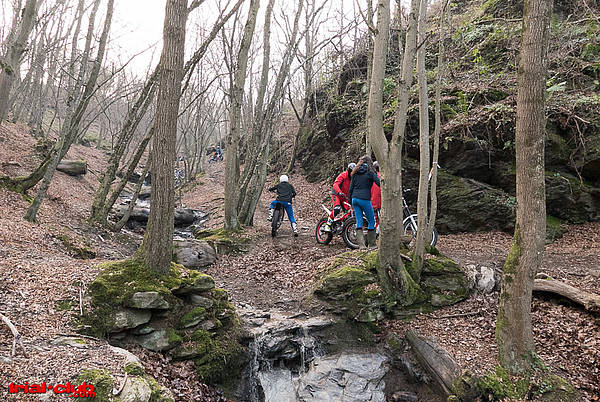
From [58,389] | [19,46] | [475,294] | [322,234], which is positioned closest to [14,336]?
[58,389]

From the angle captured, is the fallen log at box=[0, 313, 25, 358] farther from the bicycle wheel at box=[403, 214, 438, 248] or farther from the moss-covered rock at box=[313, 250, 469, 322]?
the bicycle wheel at box=[403, 214, 438, 248]

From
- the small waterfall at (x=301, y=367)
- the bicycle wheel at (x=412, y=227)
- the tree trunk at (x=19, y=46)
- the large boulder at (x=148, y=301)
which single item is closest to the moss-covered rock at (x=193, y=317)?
the large boulder at (x=148, y=301)

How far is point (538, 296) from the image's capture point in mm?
6430

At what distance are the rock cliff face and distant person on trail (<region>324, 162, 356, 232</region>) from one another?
3.97 metres

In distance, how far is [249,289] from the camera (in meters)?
7.94

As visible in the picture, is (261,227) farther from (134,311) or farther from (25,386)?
(25,386)

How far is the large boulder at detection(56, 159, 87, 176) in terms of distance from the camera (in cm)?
1710

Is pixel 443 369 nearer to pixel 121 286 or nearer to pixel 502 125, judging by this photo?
pixel 121 286

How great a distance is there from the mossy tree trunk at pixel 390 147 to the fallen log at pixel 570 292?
89.4 inches

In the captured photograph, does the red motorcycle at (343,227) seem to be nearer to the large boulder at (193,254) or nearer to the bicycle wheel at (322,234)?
the bicycle wheel at (322,234)

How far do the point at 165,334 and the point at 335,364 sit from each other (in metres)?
2.80

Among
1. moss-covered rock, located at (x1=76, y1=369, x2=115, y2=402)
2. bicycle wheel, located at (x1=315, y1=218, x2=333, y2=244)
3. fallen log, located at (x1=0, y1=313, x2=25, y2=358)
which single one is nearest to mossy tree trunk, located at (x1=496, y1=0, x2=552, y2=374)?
moss-covered rock, located at (x1=76, y1=369, x2=115, y2=402)

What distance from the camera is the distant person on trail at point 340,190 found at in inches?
372

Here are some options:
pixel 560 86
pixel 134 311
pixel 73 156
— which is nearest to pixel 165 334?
pixel 134 311
